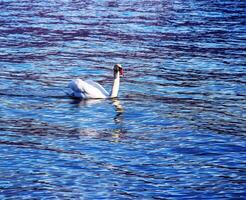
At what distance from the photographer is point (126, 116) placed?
2617cm

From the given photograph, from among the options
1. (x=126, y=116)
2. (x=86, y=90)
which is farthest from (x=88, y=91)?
(x=126, y=116)

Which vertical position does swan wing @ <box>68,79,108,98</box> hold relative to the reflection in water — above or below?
above

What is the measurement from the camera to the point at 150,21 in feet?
216

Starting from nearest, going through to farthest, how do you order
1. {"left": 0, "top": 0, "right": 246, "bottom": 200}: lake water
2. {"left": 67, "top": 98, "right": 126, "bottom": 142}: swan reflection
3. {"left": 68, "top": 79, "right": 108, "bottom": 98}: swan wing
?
{"left": 0, "top": 0, "right": 246, "bottom": 200}: lake water → {"left": 67, "top": 98, "right": 126, "bottom": 142}: swan reflection → {"left": 68, "top": 79, "right": 108, "bottom": 98}: swan wing

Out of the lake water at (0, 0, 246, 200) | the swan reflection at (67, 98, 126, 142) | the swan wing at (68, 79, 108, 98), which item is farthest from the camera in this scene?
the swan wing at (68, 79, 108, 98)

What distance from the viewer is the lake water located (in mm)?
17734

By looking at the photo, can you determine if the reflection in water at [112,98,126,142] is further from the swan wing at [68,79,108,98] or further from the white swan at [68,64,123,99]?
the swan wing at [68,79,108,98]

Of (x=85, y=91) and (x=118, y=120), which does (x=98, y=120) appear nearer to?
(x=118, y=120)

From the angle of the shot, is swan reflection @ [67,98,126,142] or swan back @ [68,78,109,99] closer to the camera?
swan reflection @ [67,98,126,142]

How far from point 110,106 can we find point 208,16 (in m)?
43.9

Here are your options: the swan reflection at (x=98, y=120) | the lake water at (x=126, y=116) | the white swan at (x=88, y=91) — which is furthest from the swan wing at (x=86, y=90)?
the lake water at (x=126, y=116)

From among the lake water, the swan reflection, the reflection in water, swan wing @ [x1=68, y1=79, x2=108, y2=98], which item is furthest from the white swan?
the reflection in water

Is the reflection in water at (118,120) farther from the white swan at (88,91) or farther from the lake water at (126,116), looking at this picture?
the white swan at (88,91)

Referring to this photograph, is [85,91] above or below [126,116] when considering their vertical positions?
above
